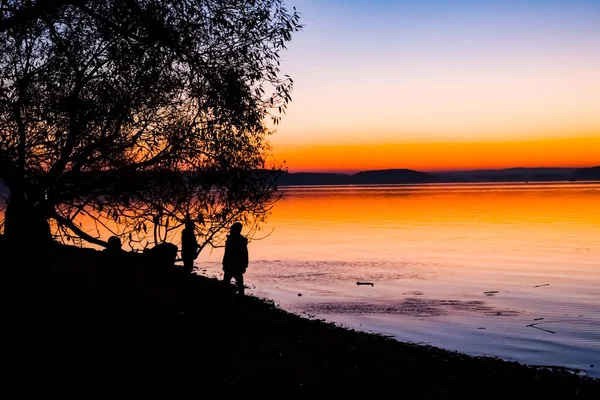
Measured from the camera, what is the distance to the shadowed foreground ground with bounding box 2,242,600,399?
445 inches

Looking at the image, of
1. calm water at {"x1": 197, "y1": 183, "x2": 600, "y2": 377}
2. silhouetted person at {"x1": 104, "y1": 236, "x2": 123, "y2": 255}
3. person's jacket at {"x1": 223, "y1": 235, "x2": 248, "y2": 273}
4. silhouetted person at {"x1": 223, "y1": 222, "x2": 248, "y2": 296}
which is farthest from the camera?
calm water at {"x1": 197, "y1": 183, "x2": 600, "y2": 377}

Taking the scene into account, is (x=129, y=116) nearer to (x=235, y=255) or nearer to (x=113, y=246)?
(x=113, y=246)

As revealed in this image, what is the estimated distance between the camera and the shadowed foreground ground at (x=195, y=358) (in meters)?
11.3

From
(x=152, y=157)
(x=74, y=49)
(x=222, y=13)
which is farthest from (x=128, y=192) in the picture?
(x=222, y=13)

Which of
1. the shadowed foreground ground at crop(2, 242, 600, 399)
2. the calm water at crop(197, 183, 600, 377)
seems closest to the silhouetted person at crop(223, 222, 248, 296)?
the shadowed foreground ground at crop(2, 242, 600, 399)

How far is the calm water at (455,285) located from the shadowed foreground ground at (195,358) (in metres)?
6.74

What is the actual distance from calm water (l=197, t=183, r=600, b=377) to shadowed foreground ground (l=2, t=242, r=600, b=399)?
22.1 ft

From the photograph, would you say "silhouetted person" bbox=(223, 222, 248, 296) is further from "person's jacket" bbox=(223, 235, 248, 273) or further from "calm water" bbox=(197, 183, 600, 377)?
"calm water" bbox=(197, 183, 600, 377)

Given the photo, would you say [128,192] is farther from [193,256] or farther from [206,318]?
[193,256]

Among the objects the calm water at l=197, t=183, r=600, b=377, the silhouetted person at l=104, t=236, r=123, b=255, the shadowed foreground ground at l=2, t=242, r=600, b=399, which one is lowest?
the calm water at l=197, t=183, r=600, b=377

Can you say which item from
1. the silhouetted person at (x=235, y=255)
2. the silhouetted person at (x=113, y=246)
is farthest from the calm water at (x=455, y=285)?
the silhouetted person at (x=113, y=246)

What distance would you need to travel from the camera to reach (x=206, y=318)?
55.8 ft

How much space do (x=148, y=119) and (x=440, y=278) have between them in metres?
31.0

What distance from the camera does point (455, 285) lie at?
37.7 m
